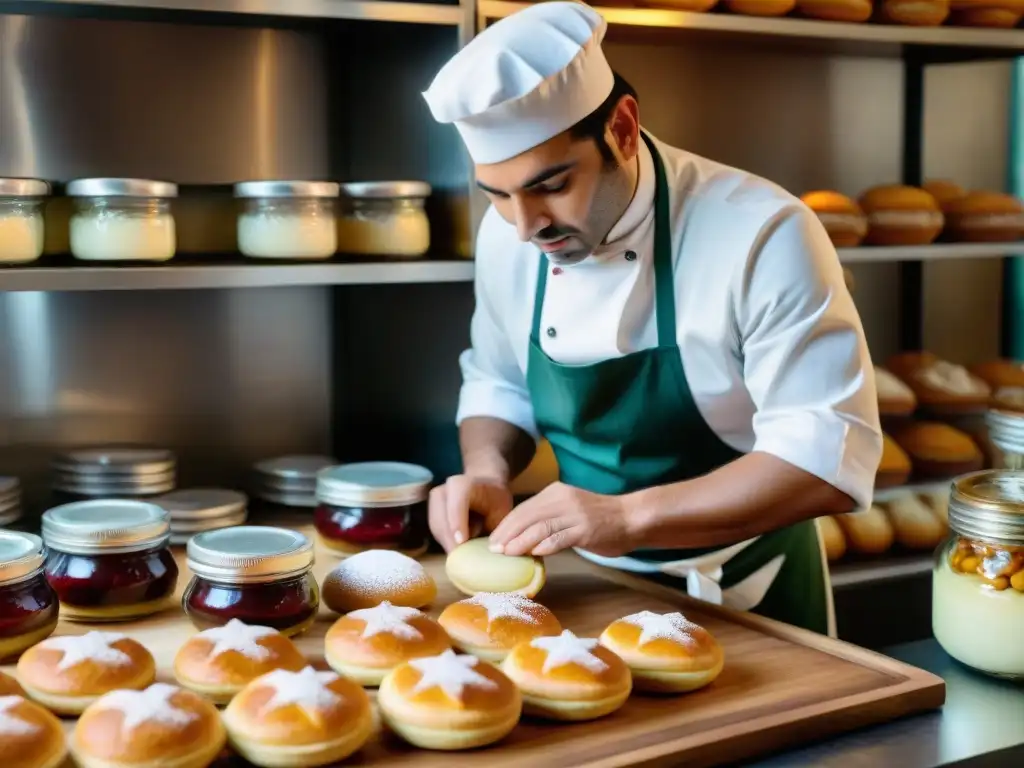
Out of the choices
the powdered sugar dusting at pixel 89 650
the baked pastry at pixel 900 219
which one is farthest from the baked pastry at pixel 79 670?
the baked pastry at pixel 900 219

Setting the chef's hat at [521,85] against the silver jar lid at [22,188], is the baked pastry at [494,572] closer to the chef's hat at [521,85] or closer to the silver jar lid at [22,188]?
the chef's hat at [521,85]

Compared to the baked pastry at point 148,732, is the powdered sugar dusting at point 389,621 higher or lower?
higher

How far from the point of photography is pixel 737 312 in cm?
187

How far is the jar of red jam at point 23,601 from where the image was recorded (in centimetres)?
153

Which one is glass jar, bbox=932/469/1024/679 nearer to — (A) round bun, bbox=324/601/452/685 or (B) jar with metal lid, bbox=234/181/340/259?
(A) round bun, bbox=324/601/452/685

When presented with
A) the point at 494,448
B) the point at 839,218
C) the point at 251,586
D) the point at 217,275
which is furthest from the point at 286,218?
the point at 839,218

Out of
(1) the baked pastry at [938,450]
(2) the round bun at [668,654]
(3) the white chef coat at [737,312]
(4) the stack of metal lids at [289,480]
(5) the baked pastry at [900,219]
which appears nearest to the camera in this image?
(2) the round bun at [668,654]

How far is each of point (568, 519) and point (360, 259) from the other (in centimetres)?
76

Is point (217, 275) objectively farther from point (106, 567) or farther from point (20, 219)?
point (106, 567)

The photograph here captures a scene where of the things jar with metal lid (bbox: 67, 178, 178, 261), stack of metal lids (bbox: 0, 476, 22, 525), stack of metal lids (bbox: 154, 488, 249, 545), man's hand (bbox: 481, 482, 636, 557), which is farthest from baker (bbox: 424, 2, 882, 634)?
stack of metal lids (bbox: 0, 476, 22, 525)

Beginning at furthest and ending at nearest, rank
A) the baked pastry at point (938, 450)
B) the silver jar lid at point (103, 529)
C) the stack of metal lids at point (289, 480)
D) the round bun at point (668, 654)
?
the baked pastry at point (938, 450), the stack of metal lids at point (289, 480), the silver jar lid at point (103, 529), the round bun at point (668, 654)

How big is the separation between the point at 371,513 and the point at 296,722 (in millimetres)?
808

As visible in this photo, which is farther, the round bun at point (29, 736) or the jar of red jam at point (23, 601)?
the jar of red jam at point (23, 601)

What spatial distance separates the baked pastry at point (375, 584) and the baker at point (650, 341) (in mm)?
123
